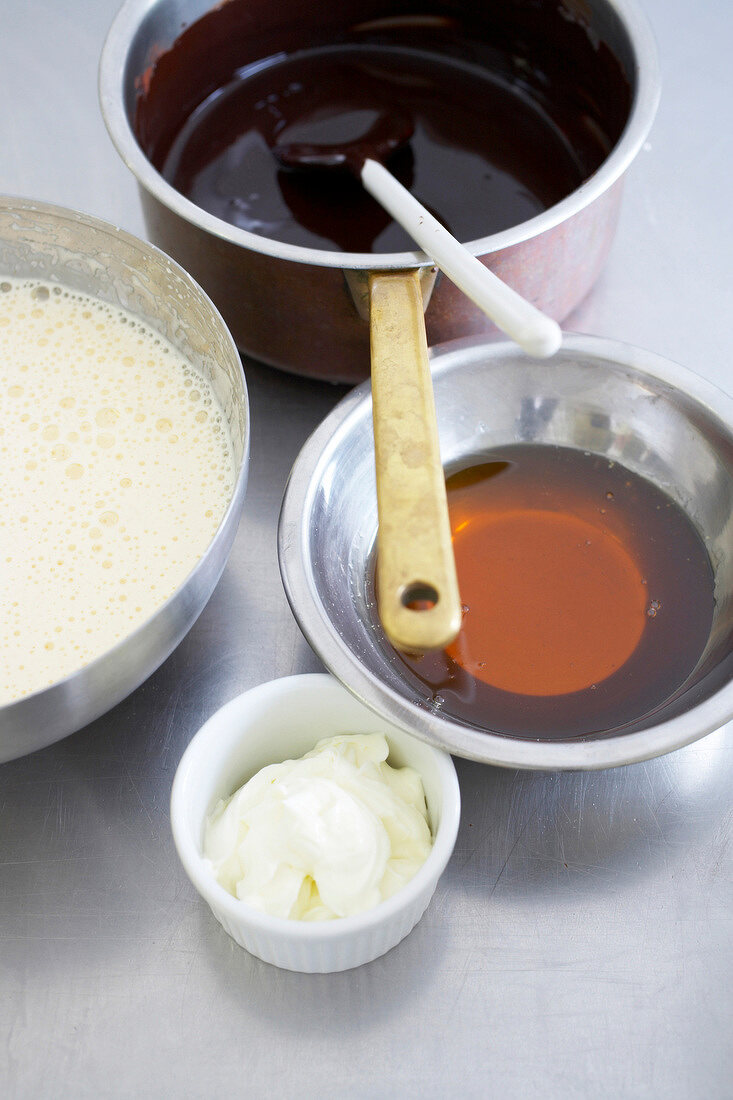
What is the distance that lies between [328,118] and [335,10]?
13cm

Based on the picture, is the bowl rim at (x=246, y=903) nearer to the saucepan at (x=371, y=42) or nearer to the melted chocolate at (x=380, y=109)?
the saucepan at (x=371, y=42)

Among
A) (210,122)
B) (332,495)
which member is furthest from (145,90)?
(332,495)

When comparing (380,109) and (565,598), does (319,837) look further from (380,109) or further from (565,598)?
(380,109)

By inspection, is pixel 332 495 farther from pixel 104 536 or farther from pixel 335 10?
pixel 335 10

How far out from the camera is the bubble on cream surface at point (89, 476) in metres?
0.79

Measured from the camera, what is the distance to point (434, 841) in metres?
0.74

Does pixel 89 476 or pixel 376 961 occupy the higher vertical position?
pixel 89 476

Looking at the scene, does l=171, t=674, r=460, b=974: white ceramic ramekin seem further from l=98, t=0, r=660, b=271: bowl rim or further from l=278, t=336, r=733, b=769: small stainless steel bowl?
l=98, t=0, r=660, b=271: bowl rim

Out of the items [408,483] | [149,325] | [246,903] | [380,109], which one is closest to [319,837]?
[246,903]

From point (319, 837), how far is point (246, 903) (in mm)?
65

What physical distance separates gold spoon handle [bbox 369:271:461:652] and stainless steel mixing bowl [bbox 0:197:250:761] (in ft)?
0.37

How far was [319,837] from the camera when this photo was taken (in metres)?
0.70

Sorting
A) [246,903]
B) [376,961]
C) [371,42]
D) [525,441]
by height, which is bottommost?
[376,961]

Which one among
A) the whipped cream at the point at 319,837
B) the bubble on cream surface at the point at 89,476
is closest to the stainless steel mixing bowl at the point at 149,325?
the bubble on cream surface at the point at 89,476
